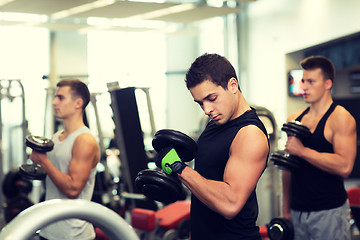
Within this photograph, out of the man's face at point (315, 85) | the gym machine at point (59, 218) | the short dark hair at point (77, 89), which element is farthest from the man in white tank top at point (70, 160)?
the gym machine at point (59, 218)

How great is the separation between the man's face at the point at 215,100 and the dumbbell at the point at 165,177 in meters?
0.13

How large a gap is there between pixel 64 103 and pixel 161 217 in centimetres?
167

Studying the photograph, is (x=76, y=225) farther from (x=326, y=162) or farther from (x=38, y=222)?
(x=38, y=222)

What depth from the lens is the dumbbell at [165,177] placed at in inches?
56.3

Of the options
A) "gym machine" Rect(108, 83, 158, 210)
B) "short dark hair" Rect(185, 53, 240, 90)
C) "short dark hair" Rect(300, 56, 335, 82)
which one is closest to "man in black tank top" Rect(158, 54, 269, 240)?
"short dark hair" Rect(185, 53, 240, 90)

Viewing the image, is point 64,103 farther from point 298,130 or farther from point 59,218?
point 59,218

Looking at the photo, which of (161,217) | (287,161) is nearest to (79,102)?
(287,161)

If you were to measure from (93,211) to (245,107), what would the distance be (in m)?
0.87

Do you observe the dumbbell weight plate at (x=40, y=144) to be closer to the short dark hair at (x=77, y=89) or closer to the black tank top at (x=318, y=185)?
the short dark hair at (x=77, y=89)

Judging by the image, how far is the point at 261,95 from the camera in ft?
26.6

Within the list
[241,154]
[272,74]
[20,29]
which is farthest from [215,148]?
[20,29]

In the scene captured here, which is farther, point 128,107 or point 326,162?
point 128,107

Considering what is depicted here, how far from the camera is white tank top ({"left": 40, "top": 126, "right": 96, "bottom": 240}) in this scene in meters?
2.10

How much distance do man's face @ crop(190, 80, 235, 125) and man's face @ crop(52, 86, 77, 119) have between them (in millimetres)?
1069
